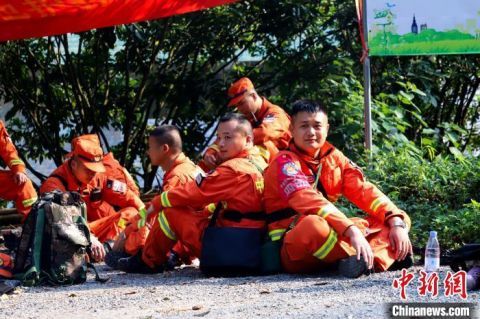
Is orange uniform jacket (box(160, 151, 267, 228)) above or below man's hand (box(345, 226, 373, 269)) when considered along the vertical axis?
above

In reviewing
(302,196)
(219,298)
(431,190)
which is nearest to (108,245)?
(302,196)

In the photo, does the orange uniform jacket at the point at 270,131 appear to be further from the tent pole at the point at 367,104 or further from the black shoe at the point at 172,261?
the black shoe at the point at 172,261

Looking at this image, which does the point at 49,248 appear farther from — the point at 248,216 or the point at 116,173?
the point at 116,173

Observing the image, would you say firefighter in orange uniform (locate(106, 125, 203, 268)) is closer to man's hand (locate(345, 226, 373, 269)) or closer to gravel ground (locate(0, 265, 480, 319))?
gravel ground (locate(0, 265, 480, 319))

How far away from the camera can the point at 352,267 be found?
20.2ft

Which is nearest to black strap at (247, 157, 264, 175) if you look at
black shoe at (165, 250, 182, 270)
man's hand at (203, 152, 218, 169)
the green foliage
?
black shoe at (165, 250, 182, 270)

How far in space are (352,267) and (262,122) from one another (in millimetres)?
2881

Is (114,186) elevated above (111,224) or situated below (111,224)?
above

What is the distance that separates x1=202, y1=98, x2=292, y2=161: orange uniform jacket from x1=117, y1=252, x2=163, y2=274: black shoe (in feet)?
5.30

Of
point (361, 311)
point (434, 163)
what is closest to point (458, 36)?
point (434, 163)

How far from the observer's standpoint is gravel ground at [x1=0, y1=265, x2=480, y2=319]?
5.18 m

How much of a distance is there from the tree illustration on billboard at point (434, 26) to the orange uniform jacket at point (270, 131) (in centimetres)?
117

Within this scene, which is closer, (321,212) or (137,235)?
(321,212)

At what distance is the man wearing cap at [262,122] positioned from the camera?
864 cm
